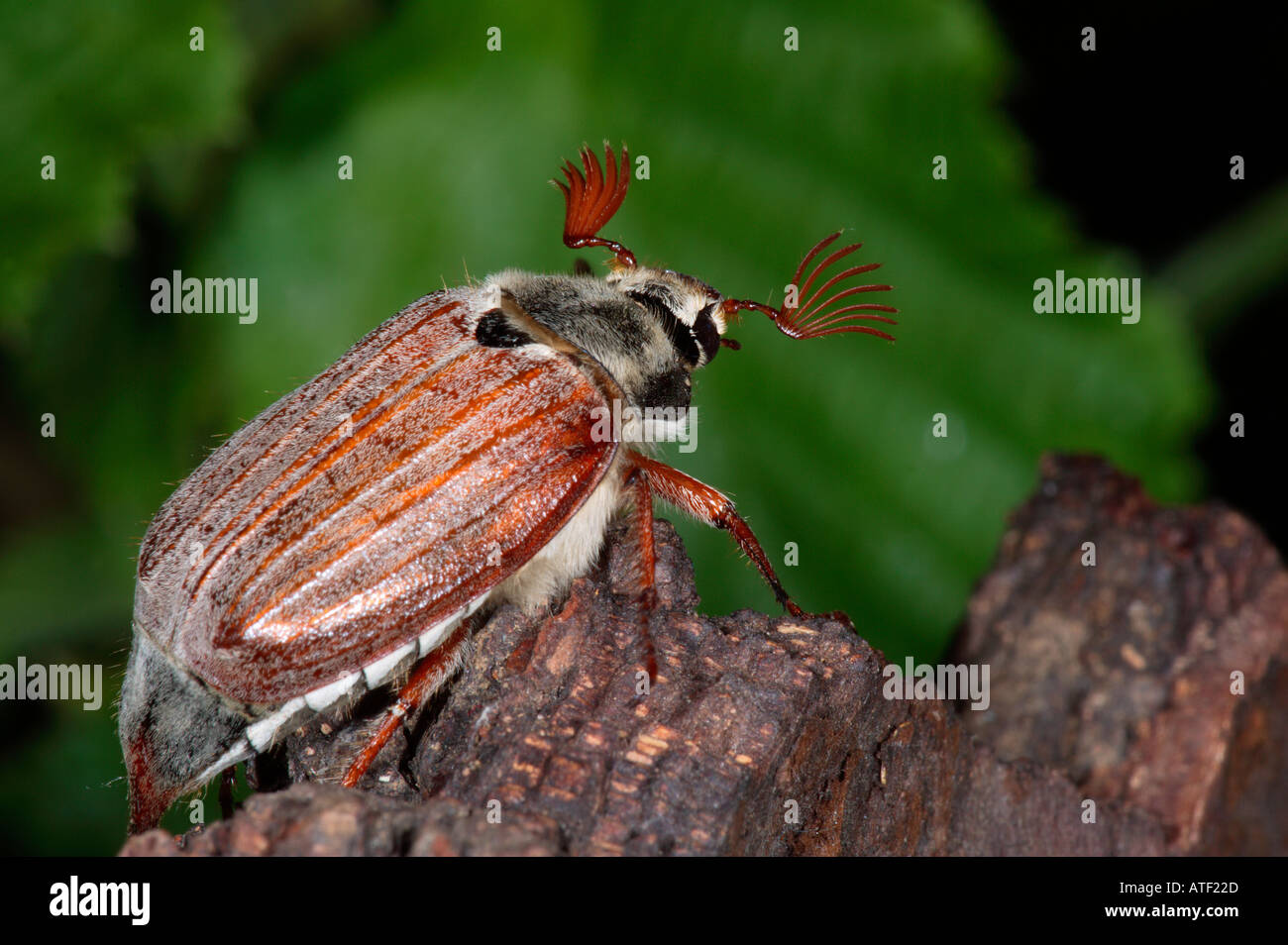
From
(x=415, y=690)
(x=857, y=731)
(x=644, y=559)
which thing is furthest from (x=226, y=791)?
(x=857, y=731)

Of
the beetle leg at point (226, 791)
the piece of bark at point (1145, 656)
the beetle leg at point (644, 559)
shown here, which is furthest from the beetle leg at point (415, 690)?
the piece of bark at point (1145, 656)

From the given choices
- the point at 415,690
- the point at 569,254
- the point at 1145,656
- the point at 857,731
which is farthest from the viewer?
the point at 569,254

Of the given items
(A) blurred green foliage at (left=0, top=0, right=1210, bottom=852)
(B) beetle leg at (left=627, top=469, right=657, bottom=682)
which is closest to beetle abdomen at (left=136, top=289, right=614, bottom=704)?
(B) beetle leg at (left=627, top=469, right=657, bottom=682)

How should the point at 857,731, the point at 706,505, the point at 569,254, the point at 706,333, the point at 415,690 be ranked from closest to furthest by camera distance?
the point at 857,731, the point at 415,690, the point at 706,505, the point at 706,333, the point at 569,254

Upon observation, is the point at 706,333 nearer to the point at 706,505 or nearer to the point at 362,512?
the point at 706,505

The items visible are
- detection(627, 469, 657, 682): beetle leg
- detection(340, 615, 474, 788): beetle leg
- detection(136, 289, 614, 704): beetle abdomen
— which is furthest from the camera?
detection(136, 289, 614, 704): beetle abdomen

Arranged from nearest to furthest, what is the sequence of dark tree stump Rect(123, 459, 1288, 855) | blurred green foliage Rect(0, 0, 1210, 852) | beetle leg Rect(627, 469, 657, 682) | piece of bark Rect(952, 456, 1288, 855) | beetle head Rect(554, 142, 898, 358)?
1. dark tree stump Rect(123, 459, 1288, 855)
2. beetle leg Rect(627, 469, 657, 682)
3. piece of bark Rect(952, 456, 1288, 855)
4. beetle head Rect(554, 142, 898, 358)
5. blurred green foliage Rect(0, 0, 1210, 852)

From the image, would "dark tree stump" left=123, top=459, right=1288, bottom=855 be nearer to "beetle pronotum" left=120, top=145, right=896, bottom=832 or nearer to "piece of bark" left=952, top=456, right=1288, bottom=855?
"piece of bark" left=952, top=456, right=1288, bottom=855
